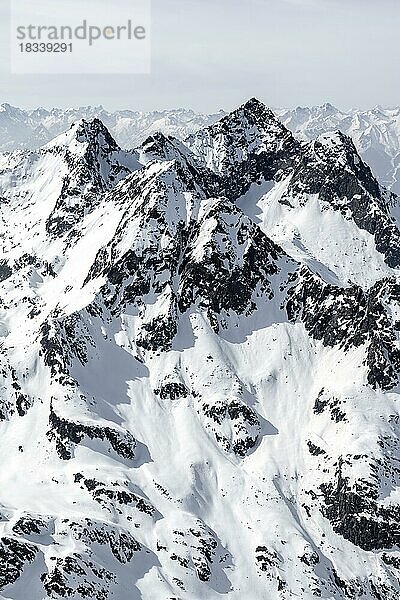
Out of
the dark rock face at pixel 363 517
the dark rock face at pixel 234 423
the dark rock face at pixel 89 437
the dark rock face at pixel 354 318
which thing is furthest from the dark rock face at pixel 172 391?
the dark rock face at pixel 363 517

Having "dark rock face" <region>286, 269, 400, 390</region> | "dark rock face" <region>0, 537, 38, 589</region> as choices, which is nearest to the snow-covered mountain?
"dark rock face" <region>0, 537, 38, 589</region>

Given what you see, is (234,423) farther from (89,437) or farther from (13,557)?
(13,557)

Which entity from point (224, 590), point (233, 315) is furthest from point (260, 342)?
point (224, 590)

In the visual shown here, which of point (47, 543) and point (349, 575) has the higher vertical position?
point (47, 543)

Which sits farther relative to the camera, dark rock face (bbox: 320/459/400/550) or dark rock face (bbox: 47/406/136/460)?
dark rock face (bbox: 47/406/136/460)

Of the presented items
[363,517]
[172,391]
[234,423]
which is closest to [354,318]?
[234,423]

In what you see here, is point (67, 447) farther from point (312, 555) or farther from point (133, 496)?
point (312, 555)

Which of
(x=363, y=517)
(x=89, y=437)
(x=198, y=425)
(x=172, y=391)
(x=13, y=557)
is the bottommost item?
(x=363, y=517)

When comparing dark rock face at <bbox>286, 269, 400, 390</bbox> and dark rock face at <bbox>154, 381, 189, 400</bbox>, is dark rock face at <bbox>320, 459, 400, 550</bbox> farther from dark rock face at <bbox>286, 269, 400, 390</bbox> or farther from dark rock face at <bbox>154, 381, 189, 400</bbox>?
dark rock face at <bbox>154, 381, 189, 400</bbox>

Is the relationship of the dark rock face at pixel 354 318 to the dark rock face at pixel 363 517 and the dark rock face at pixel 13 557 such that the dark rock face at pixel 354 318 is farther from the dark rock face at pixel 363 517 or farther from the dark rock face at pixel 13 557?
the dark rock face at pixel 13 557
